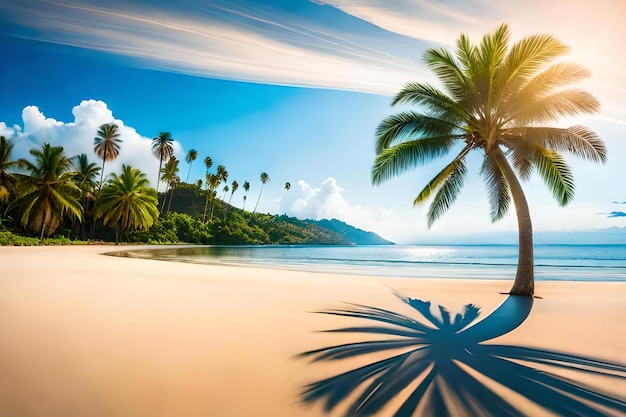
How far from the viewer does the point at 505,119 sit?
9.79m

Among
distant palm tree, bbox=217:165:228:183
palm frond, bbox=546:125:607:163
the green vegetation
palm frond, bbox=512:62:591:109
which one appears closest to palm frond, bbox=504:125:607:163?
palm frond, bbox=546:125:607:163

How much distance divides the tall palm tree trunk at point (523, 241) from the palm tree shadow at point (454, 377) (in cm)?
462

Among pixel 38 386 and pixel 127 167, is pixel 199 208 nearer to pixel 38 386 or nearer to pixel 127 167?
pixel 127 167

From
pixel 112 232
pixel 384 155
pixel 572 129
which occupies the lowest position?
pixel 112 232

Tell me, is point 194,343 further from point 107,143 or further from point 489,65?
point 107,143

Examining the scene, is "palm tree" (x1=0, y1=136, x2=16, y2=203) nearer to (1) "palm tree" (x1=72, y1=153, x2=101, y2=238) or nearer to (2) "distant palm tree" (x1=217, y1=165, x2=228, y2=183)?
(1) "palm tree" (x1=72, y1=153, x2=101, y2=238)

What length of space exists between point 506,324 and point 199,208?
96.5m

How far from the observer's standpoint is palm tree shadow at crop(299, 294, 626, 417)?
2840 mm

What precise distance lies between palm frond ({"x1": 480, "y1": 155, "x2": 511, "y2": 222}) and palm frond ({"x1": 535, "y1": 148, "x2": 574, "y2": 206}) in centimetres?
163

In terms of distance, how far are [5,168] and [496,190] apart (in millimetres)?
48529

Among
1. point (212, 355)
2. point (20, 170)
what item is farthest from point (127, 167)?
point (212, 355)

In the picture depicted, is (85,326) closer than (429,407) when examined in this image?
No

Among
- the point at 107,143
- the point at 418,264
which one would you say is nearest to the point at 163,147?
the point at 107,143

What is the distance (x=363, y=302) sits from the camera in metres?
7.88
